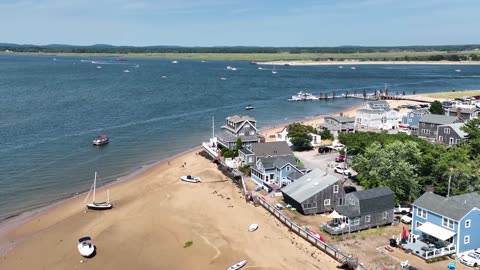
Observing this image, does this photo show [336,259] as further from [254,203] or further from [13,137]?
[13,137]

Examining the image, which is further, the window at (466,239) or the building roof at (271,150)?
the building roof at (271,150)

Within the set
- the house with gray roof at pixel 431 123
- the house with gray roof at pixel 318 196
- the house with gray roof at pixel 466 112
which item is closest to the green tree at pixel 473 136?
the house with gray roof at pixel 431 123

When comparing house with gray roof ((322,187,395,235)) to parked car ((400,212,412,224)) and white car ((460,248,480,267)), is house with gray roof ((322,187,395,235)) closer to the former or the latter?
parked car ((400,212,412,224))

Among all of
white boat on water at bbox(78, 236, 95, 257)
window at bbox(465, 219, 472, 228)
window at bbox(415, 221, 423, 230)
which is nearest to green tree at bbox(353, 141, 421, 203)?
window at bbox(415, 221, 423, 230)

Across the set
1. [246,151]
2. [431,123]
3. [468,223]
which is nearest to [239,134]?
[246,151]

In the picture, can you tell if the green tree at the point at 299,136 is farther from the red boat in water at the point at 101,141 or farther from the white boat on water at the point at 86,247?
the white boat on water at the point at 86,247

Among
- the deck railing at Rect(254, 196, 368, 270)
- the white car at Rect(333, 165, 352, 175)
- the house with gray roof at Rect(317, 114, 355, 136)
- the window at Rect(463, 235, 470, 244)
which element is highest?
the house with gray roof at Rect(317, 114, 355, 136)
